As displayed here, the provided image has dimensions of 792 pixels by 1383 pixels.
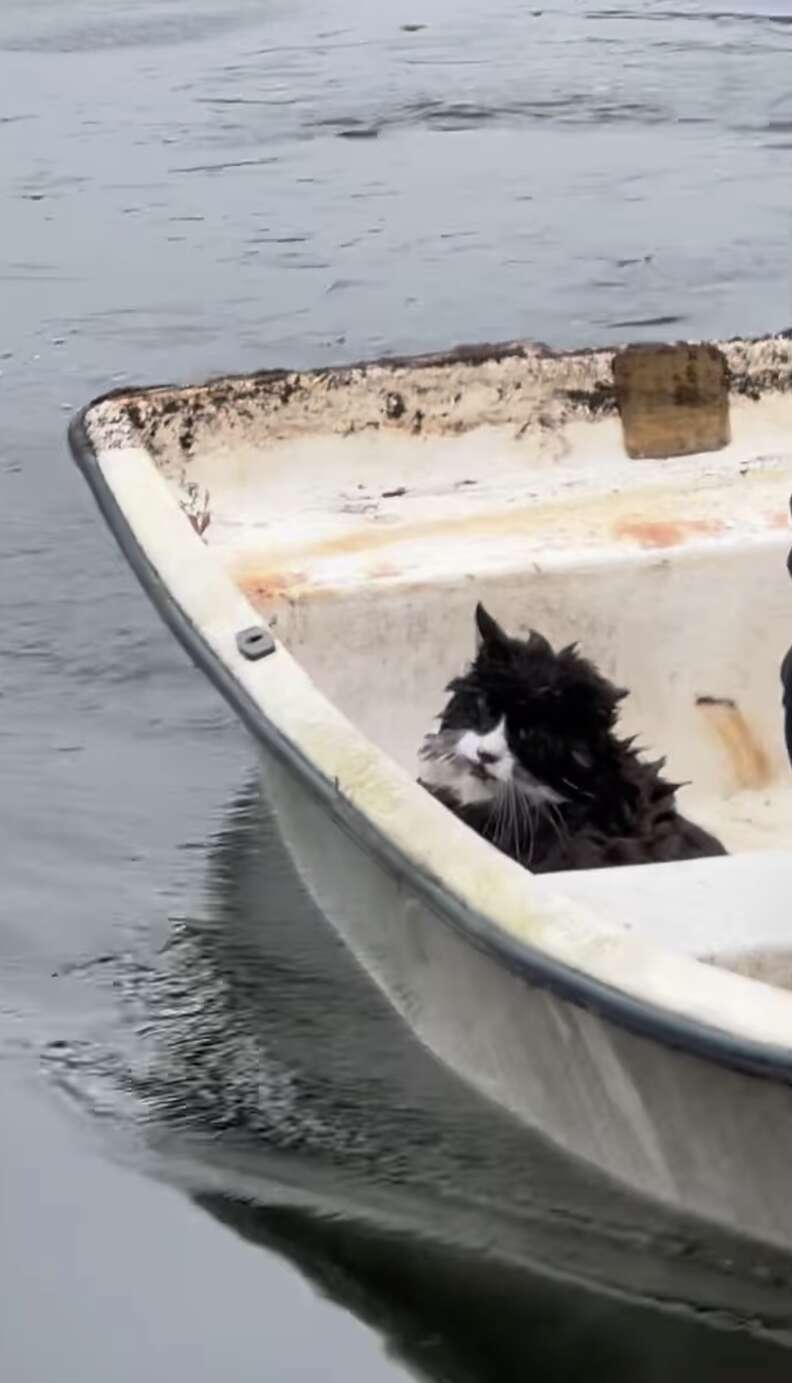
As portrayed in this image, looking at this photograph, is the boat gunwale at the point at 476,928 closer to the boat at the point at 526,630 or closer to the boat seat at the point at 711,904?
the boat at the point at 526,630

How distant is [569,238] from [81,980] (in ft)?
23.2

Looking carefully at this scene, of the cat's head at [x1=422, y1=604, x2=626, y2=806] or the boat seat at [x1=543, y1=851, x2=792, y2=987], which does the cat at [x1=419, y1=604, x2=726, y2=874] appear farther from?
the boat seat at [x1=543, y1=851, x2=792, y2=987]

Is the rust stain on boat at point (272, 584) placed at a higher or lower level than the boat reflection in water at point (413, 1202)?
higher

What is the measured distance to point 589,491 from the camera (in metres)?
6.09

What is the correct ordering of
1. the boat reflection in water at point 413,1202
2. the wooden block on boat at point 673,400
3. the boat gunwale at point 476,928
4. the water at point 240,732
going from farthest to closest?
the wooden block on boat at point 673,400 → the water at point 240,732 → the boat reflection in water at point 413,1202 → the boat gunwale at point 476,928

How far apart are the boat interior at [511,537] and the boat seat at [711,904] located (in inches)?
47.7

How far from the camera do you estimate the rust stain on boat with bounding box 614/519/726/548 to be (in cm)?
570

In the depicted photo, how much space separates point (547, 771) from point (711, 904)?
806mm

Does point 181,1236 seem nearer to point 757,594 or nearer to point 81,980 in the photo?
point 81,980

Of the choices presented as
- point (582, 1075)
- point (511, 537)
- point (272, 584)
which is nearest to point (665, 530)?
Answer: point (511, 537)

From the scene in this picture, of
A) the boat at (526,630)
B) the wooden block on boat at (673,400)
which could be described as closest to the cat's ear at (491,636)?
the boat at (526,630)

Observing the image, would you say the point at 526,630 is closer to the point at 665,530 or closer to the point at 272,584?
the point at 665,530

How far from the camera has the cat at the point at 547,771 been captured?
4434 mm

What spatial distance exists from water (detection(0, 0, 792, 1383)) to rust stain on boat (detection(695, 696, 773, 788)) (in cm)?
102
